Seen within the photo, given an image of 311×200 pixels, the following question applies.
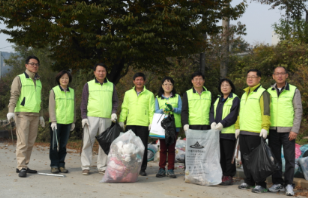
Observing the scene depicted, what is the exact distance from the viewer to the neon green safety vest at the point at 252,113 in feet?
16.2

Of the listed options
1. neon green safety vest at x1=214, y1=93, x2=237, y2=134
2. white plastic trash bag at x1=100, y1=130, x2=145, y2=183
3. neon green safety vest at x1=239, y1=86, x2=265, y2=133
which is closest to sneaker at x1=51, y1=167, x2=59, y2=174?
white plastic trash bag at x1=100, y1=130, x2=145, y2=183

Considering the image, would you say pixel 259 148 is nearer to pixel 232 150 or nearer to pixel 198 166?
pixel 232 150

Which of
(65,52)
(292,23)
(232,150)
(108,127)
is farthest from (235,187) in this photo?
(292,23)

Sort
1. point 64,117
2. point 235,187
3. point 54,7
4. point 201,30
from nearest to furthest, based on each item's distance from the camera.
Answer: point 235,187
point 64,117
point 54,7
point 201,30

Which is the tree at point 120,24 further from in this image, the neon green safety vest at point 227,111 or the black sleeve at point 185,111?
the neon green safety vest at point 227,111

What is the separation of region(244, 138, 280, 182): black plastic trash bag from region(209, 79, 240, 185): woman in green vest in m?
0.55

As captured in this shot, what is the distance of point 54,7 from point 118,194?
20.4 ft

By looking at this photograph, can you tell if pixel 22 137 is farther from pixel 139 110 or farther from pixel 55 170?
pixel 139 110

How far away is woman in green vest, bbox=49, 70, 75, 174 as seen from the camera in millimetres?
5859

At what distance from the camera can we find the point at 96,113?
19.1 ft

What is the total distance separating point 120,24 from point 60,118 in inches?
170

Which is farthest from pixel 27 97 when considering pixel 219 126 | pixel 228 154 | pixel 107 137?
pixel 228 154

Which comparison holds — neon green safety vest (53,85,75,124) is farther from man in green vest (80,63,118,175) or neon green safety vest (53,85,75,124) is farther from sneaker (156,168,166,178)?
sneaker (156,168,166,178)

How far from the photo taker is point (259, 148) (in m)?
4.79
